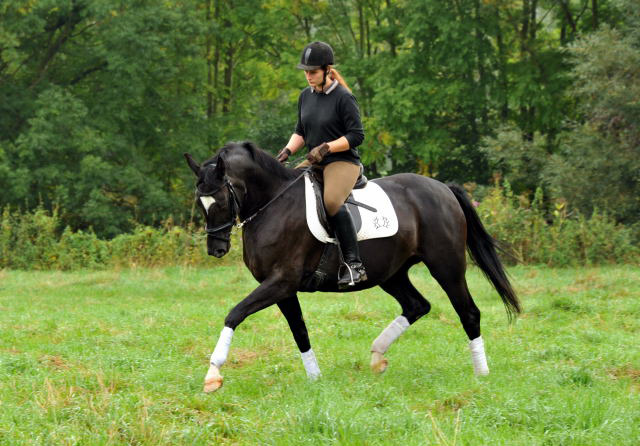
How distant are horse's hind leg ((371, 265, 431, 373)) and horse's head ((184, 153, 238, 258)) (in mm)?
2070

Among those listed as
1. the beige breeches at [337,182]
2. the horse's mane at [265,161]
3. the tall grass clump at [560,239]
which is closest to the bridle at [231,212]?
the horse's mane at [265,161]

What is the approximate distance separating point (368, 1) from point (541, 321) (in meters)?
27.8

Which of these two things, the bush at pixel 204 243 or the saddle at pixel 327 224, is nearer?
the saddle at pixel 327 224

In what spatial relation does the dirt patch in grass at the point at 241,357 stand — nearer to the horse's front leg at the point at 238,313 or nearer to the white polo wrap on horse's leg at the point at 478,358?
the horse's front leg at the point at 238,313

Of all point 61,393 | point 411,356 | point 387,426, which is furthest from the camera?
point 411,356

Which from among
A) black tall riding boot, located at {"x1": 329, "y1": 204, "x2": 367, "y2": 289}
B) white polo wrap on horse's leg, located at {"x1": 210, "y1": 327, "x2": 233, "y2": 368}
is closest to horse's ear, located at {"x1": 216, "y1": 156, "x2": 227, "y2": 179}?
black tall riding boot, located at {"x1": 329, "y1": 204, "x2": 367, "y2": 289}

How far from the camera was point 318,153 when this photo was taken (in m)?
6.65

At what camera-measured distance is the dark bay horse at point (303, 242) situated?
6.42m

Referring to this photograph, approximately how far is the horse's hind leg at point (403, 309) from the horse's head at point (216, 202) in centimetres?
207

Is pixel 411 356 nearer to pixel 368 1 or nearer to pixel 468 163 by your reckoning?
pixel 468 163

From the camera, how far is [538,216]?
19.3 m

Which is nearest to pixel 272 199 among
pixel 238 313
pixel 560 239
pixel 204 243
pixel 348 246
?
pixel 348 246

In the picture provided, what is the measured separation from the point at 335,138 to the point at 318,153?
16.2 inches

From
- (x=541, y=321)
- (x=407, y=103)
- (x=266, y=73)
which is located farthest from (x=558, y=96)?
(x=541, y=321)
